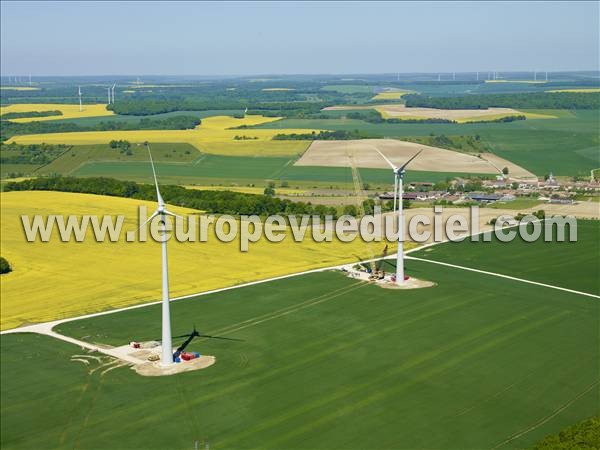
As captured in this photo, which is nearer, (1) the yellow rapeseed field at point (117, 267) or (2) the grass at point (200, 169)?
(1) the yellow rapeseed field at point (117, 267)

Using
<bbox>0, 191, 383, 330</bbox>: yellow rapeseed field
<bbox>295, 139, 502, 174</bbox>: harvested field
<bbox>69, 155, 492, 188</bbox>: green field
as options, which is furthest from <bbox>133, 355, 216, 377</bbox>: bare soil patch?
<bbox>295, 139, 502, 174</bbox>: harvested field

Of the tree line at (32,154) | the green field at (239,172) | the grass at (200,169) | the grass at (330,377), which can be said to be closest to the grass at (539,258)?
the grass at (330,377)

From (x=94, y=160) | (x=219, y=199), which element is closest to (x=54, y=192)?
(x=219, y=199)

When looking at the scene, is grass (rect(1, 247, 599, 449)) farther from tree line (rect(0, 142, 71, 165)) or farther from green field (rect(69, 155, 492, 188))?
tree line (rect(0, 142, 71, 165))

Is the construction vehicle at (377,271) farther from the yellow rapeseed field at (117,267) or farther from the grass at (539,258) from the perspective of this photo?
the grass at (539,258)

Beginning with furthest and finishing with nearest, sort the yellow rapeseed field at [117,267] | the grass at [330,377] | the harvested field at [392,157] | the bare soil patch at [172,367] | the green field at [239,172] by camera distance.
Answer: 1. the harvested field at [392,157]
2. the green field at [239,172]
3. the yellow rapeseed field at [117,267]
4. the bare soil patch at [172,367]
5. the grass at [330,377]
